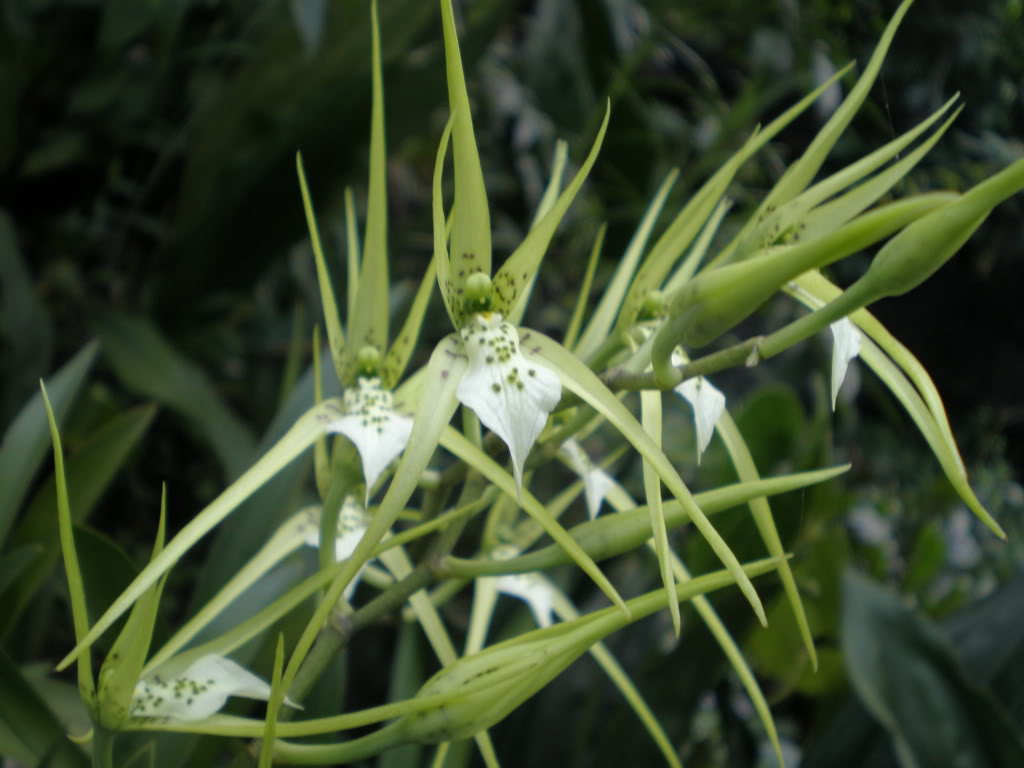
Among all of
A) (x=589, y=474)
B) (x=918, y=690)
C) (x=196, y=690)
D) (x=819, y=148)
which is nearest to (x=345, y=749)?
(x=196, y=690)

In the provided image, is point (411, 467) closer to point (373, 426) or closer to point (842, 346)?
point (373, 426)

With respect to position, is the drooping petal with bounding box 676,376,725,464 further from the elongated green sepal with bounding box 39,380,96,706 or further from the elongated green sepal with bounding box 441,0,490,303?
the elongated green sepal with bounding box 39,380,96,706

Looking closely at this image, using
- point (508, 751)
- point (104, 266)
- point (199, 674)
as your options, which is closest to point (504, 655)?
point (199, 674)

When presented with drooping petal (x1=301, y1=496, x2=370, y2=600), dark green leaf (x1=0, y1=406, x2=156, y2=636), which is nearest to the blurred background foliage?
dark green leaf (x1=0, y1=406, x2=156, y2=636)

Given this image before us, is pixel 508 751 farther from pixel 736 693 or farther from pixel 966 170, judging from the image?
pixel 966 170

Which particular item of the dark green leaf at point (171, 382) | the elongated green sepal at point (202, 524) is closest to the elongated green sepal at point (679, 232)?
the elongated green sepal at point (202, 524)
